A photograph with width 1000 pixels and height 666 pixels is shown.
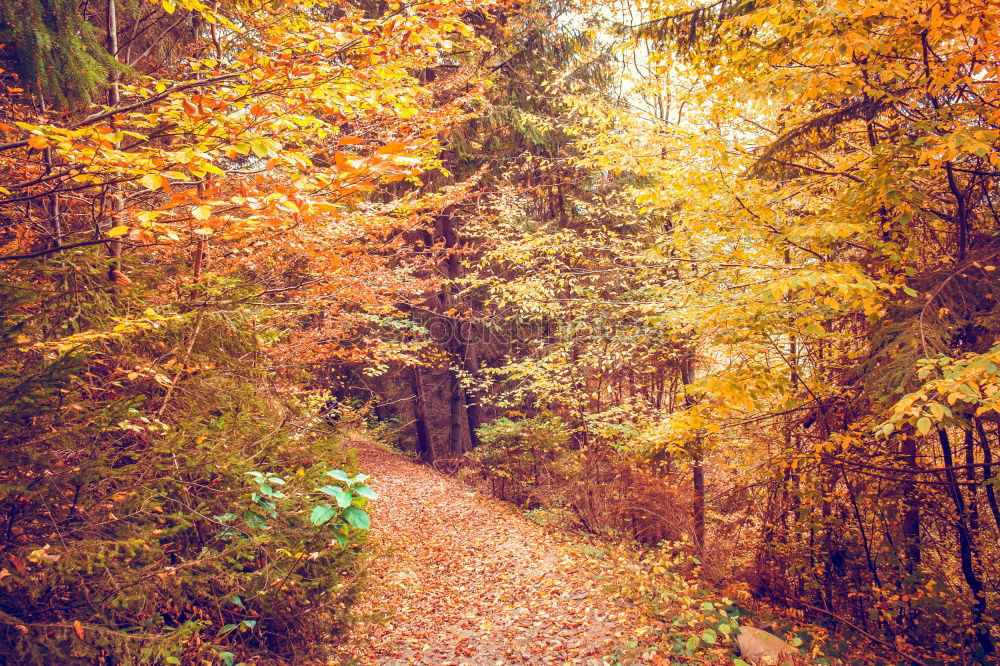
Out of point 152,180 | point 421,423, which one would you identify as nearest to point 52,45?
point 152,180

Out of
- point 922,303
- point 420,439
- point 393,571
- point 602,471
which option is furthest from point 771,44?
point 420,439

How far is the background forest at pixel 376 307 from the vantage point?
123 inches

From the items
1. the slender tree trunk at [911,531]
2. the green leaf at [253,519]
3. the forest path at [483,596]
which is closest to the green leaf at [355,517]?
the green leaf at [253,519]

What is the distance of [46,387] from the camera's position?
3.06 m

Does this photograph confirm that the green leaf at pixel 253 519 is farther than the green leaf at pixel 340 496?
Yes

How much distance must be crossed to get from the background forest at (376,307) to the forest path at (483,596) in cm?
58

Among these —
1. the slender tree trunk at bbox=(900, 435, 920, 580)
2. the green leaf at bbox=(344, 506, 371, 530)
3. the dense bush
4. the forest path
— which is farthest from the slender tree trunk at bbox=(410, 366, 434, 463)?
the green leaf at bbox=(344, 506, 371, 530)

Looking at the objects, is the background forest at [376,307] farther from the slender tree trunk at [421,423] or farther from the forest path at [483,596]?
the slender tree trunk at [421,423]

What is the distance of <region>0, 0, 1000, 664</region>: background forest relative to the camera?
312cm

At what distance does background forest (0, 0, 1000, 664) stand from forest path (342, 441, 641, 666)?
579mm

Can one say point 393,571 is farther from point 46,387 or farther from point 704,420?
point 46,387

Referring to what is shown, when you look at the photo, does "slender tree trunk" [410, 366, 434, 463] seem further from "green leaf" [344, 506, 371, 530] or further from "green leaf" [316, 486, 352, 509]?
"green leaf" [316, 486, 352, 509]

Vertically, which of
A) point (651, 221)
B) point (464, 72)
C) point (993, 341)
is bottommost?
point (993, 341)

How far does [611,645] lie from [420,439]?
11554mm
